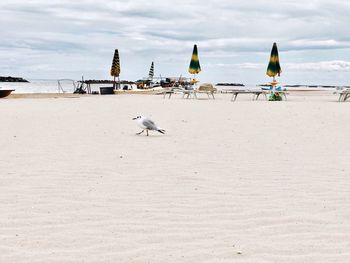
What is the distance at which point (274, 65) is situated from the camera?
107ft

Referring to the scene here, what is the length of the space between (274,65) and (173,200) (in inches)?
1131

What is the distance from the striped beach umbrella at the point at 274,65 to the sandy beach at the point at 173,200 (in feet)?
76.0

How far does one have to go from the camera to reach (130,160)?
7.52 m

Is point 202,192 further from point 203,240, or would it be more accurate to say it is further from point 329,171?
point 329,171

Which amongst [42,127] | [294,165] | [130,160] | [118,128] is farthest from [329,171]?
[42,127]

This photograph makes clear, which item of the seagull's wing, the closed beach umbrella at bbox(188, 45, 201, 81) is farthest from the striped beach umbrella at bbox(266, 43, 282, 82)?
the seagull's wing

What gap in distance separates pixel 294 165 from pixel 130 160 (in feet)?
7.80

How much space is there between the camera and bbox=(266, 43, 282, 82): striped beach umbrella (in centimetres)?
3244

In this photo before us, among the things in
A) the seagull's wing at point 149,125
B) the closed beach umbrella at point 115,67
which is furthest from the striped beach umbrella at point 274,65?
the closed beach umbrella at point 115,67

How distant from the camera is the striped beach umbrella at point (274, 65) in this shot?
32.4 m

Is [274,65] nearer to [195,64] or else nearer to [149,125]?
[195,64]

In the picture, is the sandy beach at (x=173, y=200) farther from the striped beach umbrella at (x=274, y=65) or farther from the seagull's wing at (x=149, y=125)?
the striped beach umbrella at (x=274, y=65)

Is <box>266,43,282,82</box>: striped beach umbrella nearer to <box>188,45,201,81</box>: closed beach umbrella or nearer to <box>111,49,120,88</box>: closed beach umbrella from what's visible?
<box>188,45,201,81</box>: closed beach umbrella

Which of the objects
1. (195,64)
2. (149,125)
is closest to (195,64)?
(195,64)
